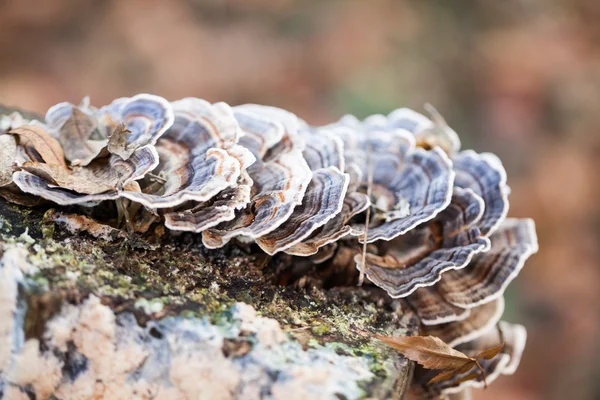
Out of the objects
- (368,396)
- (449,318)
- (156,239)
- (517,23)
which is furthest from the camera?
(517,23)

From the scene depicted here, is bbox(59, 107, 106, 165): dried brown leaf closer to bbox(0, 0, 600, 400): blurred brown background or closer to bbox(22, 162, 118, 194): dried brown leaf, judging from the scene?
bbox(22, 162, 118, 194): dried brown leaf

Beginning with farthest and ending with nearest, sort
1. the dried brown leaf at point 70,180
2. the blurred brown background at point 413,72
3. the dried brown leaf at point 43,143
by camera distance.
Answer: the blurred brown background at point 413,72, the dried brown leaf at point 43,143, the dried brown leaf at point 70,180

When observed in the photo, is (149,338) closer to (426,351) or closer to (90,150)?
(90,150)

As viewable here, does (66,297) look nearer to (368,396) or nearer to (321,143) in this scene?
(368,396)

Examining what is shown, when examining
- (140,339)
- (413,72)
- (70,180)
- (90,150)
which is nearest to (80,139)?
(90,150)

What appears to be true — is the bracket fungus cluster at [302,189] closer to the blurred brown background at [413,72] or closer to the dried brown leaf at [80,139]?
the dried brown leaf at [80,139]

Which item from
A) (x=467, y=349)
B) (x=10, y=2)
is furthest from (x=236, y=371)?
(x=10, y=2)

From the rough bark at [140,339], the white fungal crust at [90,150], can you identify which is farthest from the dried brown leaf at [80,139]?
the rough bark at [140,339]
